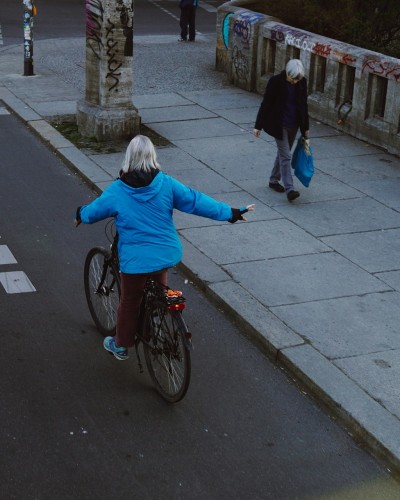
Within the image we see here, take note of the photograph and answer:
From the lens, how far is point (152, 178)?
608 centimetres

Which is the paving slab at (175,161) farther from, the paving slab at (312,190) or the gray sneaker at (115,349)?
the gray sneaker at (115,349)

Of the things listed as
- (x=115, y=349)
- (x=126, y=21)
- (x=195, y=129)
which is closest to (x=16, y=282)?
(x=115, y=349)

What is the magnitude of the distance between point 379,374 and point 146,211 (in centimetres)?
205

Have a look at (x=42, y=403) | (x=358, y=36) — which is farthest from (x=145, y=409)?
(x=358, y=36)

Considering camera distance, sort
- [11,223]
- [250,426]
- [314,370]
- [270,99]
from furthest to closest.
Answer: [270,99], [11,223], [314,370], [250,426]

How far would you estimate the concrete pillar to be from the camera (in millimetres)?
12734

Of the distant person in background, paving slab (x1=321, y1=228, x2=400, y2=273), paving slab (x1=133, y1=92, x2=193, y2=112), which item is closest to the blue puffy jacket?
paving slab (x1=321, y1=228, x2=400, y2=273)

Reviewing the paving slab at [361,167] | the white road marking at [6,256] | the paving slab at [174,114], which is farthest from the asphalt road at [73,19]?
the white road marking at [6,256]

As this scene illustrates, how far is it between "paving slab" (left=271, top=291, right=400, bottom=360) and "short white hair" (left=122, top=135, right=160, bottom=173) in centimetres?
201

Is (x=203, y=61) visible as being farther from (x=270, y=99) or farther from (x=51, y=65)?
(x=270, y=99)

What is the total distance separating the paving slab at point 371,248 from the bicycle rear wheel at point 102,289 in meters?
2.65

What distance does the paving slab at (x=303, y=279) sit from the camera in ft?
25.9

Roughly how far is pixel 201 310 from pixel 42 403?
200 cm

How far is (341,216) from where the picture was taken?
33.1 ft
